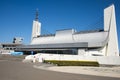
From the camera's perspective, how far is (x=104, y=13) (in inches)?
2042

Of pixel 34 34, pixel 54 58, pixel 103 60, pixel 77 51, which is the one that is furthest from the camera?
pixel 34 34

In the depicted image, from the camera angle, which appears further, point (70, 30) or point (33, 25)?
point (33, 25)

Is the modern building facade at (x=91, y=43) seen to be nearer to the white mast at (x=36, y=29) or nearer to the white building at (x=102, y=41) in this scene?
the white building at (x=102, y=41)

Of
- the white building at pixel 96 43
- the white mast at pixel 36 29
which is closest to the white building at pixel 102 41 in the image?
the white building at pixel 96 43

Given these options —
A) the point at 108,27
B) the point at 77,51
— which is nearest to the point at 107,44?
the point at 108,27

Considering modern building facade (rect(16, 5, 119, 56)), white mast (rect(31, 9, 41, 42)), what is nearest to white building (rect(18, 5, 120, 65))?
modern building facade (rect(16, 5, 119, 56))

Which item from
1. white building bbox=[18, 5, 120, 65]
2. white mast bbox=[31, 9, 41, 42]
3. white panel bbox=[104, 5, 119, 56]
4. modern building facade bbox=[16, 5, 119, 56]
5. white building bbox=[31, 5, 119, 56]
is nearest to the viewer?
white building bbox=[18, 5, 120, 65]

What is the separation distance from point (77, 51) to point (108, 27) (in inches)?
613

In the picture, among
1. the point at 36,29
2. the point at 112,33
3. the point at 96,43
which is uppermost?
the point at 36,29

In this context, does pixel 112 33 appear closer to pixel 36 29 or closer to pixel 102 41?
pixel 102 41

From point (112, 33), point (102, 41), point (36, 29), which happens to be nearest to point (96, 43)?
point (102, 41)

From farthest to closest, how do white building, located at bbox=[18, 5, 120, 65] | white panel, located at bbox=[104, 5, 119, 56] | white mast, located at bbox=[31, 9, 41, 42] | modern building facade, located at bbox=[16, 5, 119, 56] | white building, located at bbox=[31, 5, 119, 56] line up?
white mast, located at bbox=[31, 9, 41, 42], white panel, located at bbox=[104, 5, 119, 56], modern building facade, located at bbox=[16, 5, 119, 56], white building, located at bbox=[31, 5, 119, 56], white building, located at bbox=[18, 5, 120, 65]

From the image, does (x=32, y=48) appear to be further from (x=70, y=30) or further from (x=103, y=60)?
(x=103, y=60)

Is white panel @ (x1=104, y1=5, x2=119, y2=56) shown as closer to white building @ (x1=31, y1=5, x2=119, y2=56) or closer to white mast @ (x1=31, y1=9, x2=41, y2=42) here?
white building @ (x1=31, y1=5, x2=119, y2=56)
